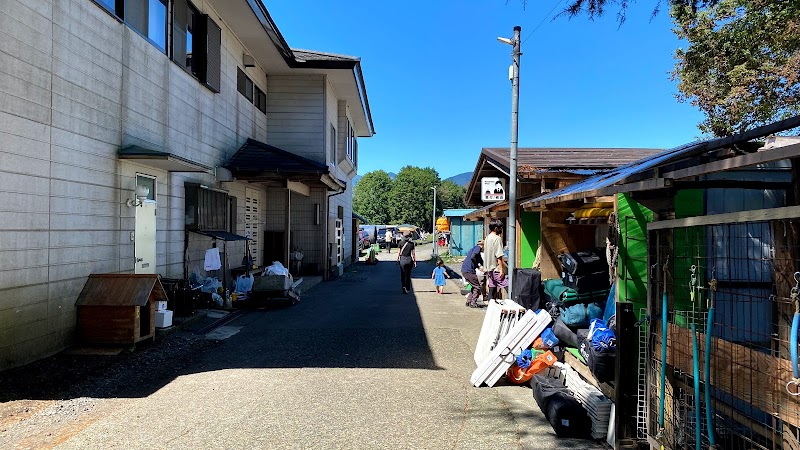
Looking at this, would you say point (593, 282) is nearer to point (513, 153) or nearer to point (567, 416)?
point (567, 416)

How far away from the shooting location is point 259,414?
15.2ft

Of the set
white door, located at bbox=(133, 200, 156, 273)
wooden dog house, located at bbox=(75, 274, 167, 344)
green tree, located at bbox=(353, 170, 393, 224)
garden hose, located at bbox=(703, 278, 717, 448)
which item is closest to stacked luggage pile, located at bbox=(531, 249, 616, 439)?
garden hose, located at bbox=(703, 278, 717, 448)

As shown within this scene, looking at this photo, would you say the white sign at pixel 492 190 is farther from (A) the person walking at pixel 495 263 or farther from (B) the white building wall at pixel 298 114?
(B) the white building wall at pixel 298 114

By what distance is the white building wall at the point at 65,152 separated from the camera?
5.57 m

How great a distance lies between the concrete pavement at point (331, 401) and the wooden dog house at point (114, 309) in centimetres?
106

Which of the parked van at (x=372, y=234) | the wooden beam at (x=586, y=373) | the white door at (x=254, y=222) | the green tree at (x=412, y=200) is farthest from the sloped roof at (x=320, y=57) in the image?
the green tree at (x=412, y=200)

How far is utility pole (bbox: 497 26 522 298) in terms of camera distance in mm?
8586

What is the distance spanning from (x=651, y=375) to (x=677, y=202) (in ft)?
4.80

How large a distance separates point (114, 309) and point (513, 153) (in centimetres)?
647

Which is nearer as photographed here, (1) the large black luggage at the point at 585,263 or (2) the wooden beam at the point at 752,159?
Answer: (2) the wooden beam at the point at 752,159

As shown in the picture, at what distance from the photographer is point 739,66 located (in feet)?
34.3

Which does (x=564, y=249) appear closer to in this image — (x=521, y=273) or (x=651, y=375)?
(x=521, y=273)

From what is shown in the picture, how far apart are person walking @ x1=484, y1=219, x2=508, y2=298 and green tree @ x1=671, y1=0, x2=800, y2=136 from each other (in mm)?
5241

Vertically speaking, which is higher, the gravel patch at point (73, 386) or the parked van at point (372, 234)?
the parked van at point (372, 234)
